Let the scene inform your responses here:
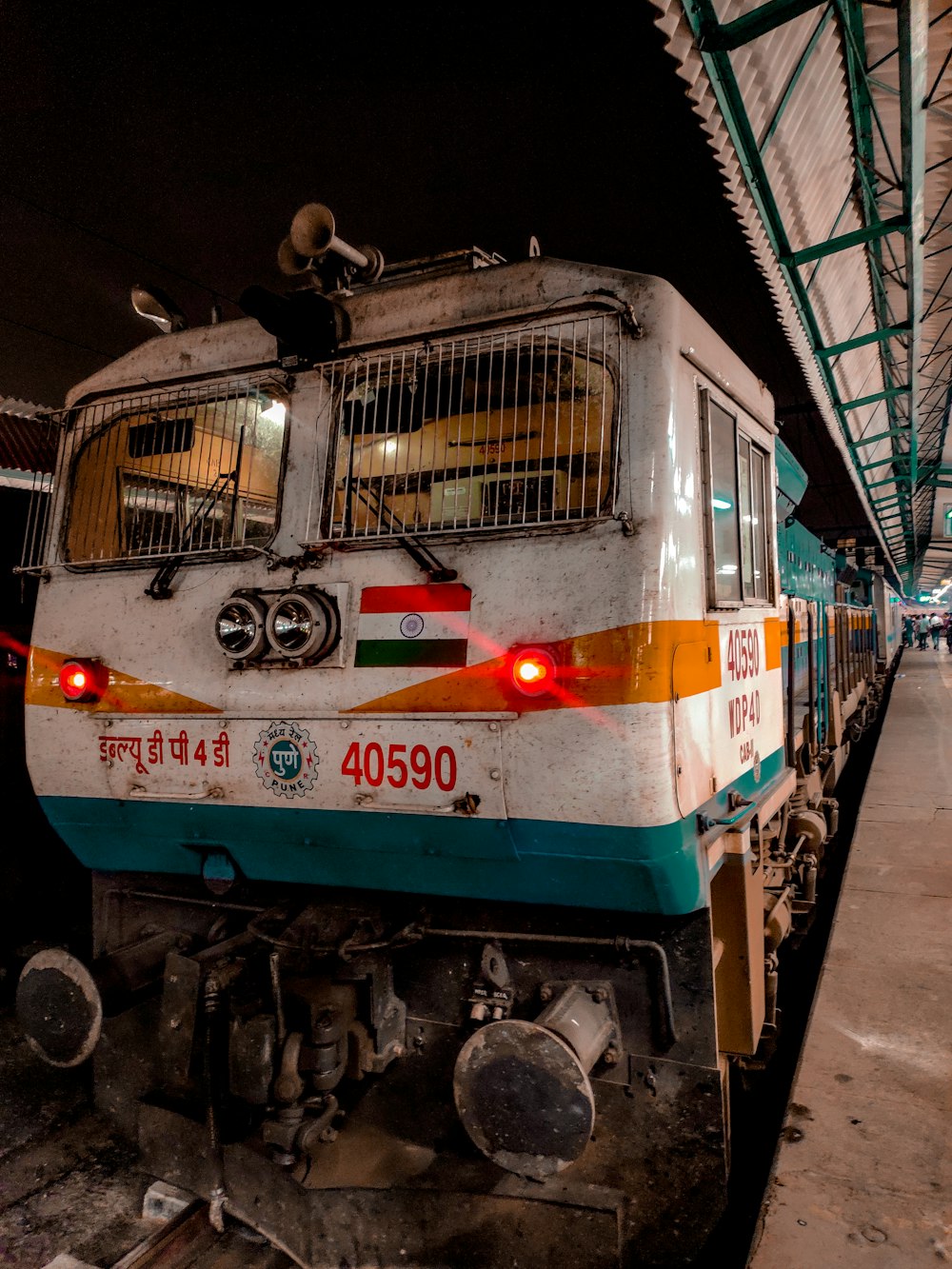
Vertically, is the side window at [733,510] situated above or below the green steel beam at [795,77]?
below

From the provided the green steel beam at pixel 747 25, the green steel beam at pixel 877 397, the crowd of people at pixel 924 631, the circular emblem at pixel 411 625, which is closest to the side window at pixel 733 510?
the circular emblem at pixel 411 625

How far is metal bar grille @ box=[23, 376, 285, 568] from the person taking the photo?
10.2 ft

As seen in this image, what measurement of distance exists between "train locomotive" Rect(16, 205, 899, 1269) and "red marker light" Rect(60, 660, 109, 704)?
0.05 feet

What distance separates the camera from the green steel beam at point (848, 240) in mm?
6609

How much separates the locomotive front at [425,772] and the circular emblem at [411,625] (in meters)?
0.01

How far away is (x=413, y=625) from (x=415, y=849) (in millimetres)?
720

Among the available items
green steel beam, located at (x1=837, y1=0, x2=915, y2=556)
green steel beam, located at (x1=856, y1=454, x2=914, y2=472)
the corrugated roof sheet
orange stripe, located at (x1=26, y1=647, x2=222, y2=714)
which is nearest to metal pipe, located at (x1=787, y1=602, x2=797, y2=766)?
orange stripe, located at (x1=26, y1=647, x2=222, y2=714)

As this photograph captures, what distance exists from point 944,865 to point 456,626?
5040mm

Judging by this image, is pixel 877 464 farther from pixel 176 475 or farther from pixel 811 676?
pixel 176 475

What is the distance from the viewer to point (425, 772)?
2533 mm

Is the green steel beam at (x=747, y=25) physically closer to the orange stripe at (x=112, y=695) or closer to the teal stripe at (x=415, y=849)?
the teal stripe at (x=415, y=849)

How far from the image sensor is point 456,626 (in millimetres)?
2539

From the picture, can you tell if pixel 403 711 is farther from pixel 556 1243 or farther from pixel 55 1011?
pixel 556 1243

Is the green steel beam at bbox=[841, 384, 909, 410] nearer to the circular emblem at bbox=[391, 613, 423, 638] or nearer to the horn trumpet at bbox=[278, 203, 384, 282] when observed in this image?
the horn trumpet at bbox=[278, 203, 384, 282]
